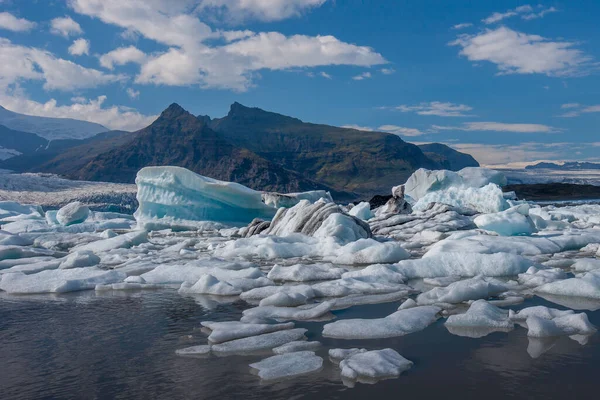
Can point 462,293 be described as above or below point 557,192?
below

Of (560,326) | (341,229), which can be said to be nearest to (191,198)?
(341,229)

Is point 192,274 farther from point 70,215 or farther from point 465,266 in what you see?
Result: point 70,215

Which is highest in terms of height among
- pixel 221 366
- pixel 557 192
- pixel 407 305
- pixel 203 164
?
pixel 203 164

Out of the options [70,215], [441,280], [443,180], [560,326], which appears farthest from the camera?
[443,180]

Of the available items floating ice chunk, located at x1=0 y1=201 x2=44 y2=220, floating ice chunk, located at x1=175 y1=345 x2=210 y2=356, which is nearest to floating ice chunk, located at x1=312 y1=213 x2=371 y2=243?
floating ice chunk, located at x1=175 y1=345 x2=210 y2=356

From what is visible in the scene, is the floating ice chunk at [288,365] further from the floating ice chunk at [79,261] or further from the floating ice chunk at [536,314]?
the floating ice chunk at [79,261]

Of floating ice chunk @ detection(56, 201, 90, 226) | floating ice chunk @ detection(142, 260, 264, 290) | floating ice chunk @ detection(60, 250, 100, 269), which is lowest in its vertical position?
floating ice chunk @ detection(56, 201, 90, 226)

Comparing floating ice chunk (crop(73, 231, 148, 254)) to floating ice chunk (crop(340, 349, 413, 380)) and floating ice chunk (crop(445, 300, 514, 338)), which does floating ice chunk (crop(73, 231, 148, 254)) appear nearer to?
floating ice chunk (crop(445, 300, 514, 338))

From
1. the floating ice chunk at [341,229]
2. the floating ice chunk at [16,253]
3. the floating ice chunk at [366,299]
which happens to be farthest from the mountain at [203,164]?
the floating ice chunk at [366,299]
